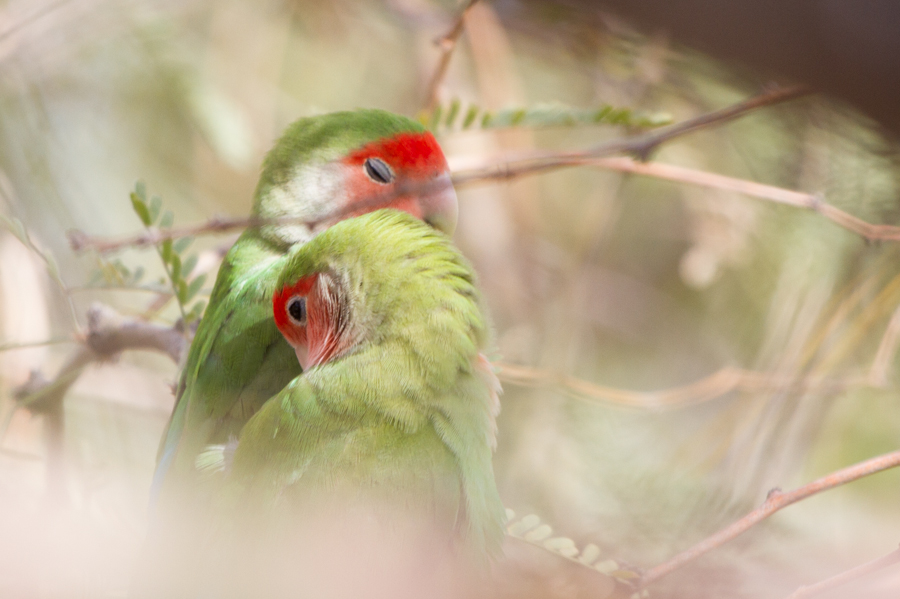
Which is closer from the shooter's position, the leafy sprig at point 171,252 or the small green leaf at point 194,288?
the leafy sprig at point 171,252

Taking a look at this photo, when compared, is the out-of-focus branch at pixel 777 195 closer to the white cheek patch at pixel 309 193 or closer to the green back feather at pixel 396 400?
the green back feather at pixel 396 400

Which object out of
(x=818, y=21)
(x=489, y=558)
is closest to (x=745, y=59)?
(x=818, y=21)

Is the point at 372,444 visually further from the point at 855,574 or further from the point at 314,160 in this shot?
the point at 314,160

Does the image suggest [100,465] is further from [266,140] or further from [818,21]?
[266,140]

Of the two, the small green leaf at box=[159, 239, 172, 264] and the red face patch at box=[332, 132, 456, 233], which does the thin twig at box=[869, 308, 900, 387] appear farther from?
the small green leaf at box=[159, 239, 172, 264]

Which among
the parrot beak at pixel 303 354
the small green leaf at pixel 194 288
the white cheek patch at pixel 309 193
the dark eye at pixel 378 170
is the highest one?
the dark eye at pixel 378 170

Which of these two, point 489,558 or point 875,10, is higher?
point 875,10

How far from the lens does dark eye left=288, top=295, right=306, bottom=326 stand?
167cm

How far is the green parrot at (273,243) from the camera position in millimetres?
1794

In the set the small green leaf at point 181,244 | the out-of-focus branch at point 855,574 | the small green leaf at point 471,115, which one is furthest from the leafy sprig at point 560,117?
the out-of-focus branch at point 855,574

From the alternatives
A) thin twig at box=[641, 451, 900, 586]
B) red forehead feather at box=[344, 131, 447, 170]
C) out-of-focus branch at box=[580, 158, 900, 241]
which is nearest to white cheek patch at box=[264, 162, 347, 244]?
red forehead feather at box=[344, 131, 447, 170]

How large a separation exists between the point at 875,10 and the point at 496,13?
2.98 m

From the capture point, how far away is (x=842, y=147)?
1922 mm

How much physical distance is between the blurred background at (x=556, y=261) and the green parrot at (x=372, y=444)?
23cm
